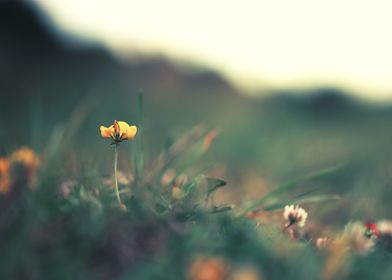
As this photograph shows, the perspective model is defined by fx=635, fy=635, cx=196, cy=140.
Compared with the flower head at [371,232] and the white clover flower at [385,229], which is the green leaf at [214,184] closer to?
the flower head at [371,232]

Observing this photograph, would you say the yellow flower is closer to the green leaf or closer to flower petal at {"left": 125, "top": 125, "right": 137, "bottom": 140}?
flower petal at {"left": 125, "top": 125, "right": 137, "bottom": 140}

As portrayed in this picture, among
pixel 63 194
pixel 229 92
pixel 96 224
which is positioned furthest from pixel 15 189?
pixel 229 92

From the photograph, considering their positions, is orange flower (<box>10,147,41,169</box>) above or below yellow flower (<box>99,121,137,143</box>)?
below

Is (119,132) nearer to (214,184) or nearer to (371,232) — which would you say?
(214,184)

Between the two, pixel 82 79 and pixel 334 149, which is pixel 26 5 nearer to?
pixel 82 79

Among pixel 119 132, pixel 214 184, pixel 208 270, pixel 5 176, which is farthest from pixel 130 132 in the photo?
pixel 208 270

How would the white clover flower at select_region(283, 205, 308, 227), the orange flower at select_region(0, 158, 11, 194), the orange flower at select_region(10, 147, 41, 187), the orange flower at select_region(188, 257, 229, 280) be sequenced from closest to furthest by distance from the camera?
1. the orange flower at select_region(188, 257, 229, 280)
2. the orange flower at select_region(0, 158, 11, 194)
3. the white clover flower at select_region(283, 205, 308, 227)
4. the orange flower at select_region(10, 147, 41, 187)

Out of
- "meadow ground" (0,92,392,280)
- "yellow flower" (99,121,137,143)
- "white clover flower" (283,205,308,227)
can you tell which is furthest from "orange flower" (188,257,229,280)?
"yellow flower" (99,121,137,143)

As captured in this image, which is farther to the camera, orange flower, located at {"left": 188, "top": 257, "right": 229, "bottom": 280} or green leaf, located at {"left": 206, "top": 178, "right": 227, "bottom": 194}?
green leaf, located at {"left": 206, "top": 178, "right": 227, "bottom": 194}
